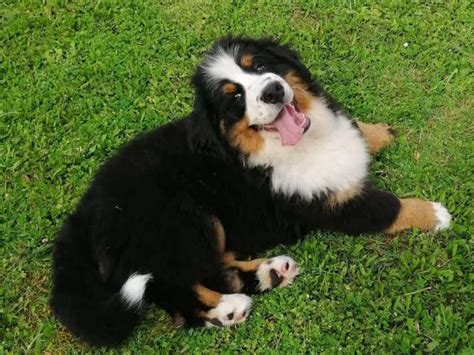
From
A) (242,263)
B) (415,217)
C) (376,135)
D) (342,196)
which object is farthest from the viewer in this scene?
(376,135)

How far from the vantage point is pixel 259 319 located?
3412 millimetres

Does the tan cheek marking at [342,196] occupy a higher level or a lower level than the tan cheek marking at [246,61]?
lower

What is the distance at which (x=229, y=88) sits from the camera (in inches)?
117

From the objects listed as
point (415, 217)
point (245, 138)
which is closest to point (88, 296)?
point (245, 138)

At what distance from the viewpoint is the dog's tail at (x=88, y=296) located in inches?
122

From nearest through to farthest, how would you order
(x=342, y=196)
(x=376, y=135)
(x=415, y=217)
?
(x=342, y=196), (x=415, y=217), (x=376, y=135)

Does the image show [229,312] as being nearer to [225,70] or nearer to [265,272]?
[265,272]

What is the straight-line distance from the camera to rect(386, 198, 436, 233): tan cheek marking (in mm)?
3416

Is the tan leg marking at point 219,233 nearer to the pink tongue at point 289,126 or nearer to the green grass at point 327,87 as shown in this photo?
the green grass at point 327,87

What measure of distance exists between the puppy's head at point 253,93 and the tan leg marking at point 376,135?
2.64 ft

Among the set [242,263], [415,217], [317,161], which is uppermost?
[317,161]

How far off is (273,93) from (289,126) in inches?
9.8

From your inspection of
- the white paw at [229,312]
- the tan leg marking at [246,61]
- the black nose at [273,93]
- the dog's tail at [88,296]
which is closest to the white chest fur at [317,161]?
the black nose at [273,93]

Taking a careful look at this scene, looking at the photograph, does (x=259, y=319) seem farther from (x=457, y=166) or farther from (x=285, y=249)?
(x=457, y=166)
